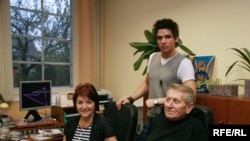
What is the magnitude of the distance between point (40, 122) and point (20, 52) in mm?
1089

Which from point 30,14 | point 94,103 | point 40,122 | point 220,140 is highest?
point 30,14

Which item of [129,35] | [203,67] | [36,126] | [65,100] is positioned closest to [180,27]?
[203,67]

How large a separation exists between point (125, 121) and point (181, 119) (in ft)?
1.32

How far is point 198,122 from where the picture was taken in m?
1.57

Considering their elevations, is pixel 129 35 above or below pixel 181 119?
above

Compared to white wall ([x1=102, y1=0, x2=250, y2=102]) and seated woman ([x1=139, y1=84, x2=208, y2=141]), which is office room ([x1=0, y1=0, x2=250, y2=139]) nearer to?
white wall ([x1=102, y1=0, x2=250, y2=102])

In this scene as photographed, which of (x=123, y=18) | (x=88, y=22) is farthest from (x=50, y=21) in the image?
(x=123, y=18)

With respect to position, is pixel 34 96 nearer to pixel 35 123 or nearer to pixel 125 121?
pixel 35 123

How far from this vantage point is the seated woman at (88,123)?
1709 millimetres

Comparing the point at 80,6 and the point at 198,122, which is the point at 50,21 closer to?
the point at 80,6

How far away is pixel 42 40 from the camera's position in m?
3.39

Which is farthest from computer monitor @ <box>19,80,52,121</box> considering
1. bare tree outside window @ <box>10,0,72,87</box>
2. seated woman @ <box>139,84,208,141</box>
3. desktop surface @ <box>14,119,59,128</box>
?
seated woman @ <box>139,84,208,141</box>

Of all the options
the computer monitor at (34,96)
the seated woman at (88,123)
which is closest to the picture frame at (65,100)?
the computer monitor at (34,96)

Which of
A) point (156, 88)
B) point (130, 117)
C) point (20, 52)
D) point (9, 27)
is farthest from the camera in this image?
point (20, 52)
